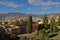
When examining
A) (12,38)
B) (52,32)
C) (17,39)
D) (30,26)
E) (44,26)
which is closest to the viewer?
(12,38)

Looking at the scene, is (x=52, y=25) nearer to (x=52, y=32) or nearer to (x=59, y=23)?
(x=52, y=32)

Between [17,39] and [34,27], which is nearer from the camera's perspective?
[17,39]

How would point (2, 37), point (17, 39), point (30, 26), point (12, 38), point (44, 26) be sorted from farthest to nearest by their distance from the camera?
1. point (44, 26)
2. point (30, 26)
3. point (17, 39)
4. point (12, 38)
5. point (2, 37)

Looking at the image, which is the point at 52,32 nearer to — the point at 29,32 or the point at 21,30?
the point at 29,32

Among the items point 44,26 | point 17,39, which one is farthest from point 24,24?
point 17,39

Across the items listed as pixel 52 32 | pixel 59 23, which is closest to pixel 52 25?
pixel 52 32

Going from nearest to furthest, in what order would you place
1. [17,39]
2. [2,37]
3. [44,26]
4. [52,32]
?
[2,37] < [17,39] < [52,32] < [44,26]

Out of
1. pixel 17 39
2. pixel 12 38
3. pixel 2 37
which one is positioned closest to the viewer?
pixel 2 37

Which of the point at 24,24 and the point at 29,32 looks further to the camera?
the point at 24,24
